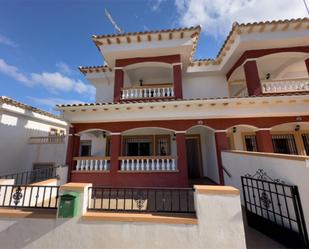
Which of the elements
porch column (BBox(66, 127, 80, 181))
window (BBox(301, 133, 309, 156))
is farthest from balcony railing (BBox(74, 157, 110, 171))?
window (BBox(301, 133, 309, 156))

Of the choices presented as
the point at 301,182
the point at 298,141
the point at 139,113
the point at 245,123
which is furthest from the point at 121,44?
the point at 298,141

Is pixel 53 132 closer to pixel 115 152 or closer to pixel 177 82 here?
pixel 115 152

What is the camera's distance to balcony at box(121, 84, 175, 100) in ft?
25.6

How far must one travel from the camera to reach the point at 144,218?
3.09 m

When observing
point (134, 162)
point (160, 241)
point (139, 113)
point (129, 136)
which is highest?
point (139, 113)

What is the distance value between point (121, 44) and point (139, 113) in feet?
13.2

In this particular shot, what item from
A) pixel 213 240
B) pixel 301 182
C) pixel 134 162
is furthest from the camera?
pixel 134 162

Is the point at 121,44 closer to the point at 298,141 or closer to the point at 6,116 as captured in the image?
the point at 6,116

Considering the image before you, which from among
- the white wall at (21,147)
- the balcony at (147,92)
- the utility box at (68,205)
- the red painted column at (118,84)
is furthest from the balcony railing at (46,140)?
the utility box at (68,205)

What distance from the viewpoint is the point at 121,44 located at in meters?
8.03

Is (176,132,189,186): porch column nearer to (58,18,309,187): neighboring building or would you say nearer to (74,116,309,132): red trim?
(58,18,309,187): neighboring building

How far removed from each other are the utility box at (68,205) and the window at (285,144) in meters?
9.79

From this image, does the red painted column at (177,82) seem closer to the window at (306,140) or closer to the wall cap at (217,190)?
the wall cap at (217,190)

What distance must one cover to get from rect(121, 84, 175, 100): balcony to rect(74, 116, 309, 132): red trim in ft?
4.97
